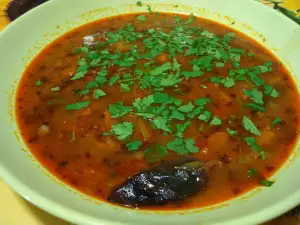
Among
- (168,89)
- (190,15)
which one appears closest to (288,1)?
(190,15)

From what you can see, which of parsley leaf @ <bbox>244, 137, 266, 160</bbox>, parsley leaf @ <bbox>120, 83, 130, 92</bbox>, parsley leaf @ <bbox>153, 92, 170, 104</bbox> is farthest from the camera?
parsley leaf @ <bbox>120, 83, 130, 92</bbox>

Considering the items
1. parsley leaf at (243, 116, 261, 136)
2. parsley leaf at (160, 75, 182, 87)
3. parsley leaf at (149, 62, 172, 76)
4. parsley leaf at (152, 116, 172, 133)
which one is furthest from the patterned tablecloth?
parsley leaf at (149, 62, 172, 76)

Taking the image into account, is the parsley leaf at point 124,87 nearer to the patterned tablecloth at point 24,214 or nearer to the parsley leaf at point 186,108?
the parsley leaf at point 186,108

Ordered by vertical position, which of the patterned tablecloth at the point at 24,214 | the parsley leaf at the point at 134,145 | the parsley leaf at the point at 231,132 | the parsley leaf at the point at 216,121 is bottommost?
the patterned tablecloth at the point at 24,214

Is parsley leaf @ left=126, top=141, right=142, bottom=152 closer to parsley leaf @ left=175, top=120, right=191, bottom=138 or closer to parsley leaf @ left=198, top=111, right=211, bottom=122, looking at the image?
parsley leaf @ left=175, top=120, right=191, bottom=138

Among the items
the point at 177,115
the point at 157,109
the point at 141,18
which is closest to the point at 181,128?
the point at 177,115

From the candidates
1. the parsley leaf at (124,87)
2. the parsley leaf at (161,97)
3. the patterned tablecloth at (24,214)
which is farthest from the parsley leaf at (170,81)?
the patterned tablecloth at (24,214)

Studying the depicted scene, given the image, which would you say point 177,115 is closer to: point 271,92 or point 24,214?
point 271,92
